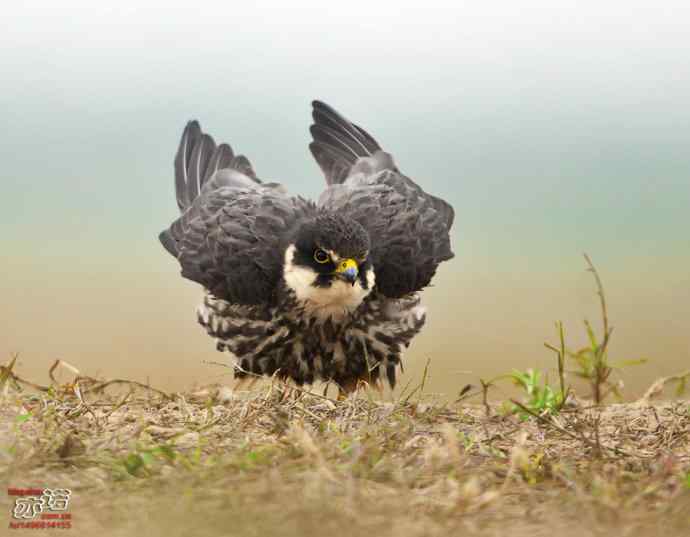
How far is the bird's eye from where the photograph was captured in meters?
5.20

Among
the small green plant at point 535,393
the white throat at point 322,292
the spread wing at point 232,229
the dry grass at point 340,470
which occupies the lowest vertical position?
the dry grass at point 340,470

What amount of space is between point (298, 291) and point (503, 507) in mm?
2526

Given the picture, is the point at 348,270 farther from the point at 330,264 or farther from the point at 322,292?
the point at 322,292

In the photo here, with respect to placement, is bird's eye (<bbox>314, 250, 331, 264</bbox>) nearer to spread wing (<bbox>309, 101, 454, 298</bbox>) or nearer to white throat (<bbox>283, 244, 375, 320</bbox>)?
white throat (<bbox>283, 244, 375, 320</bbox>)

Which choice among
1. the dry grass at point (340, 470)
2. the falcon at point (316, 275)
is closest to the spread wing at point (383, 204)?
the falcon at point (316, 275)

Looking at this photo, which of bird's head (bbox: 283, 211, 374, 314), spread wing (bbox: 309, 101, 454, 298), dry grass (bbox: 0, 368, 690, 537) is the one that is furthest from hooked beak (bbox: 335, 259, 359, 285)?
dry grass (bbox: 0, 368, 690, 537)

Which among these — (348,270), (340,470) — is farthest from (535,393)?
(340,470)

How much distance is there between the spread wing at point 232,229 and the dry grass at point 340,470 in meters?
1.36

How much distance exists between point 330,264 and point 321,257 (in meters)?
0.06

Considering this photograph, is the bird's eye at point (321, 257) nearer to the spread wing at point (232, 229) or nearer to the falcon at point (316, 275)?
the falcon at point (316, 275)

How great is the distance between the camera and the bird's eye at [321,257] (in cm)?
520

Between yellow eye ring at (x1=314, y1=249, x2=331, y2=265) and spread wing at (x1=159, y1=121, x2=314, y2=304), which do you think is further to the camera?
spread wing at (x1=159, y1=121, x2=314, y2=304)

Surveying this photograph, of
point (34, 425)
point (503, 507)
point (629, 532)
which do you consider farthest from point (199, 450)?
point (629, 532)

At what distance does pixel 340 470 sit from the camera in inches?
122
